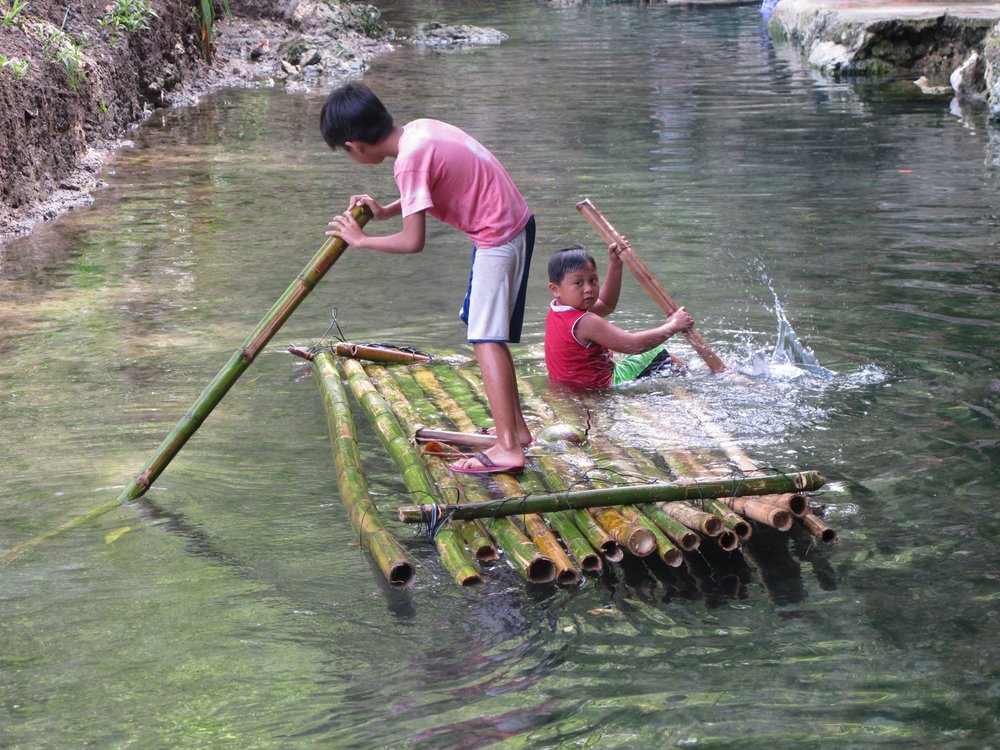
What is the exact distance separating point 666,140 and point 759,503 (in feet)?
28.0

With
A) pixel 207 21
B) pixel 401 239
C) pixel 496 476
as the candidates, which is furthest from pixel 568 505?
pixel 207 21

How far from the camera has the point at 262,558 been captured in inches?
154

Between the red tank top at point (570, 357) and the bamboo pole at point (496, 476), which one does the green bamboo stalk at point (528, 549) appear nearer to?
the bamboo pole at point (496, 476)

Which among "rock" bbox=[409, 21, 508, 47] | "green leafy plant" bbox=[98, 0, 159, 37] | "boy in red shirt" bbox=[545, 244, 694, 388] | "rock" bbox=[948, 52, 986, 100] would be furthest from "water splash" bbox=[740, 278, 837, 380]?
"rock" bbox=[409, 21, 508, 47]

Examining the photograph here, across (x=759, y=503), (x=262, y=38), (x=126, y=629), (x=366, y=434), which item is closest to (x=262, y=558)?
(x=126, y=629)

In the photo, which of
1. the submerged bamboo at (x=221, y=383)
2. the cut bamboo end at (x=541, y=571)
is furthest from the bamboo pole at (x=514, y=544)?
the submerged bamboo at (x=221, y=383)

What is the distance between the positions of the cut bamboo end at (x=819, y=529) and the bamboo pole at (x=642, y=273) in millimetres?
1682

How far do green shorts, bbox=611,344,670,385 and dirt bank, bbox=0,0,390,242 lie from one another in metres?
4.89

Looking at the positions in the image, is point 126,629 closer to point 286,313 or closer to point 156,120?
A: point 286,313

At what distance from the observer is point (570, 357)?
5309 mm

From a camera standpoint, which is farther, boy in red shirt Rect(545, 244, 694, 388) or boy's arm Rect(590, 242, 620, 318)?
boy's arm Rect(590, 242, 620, 318)

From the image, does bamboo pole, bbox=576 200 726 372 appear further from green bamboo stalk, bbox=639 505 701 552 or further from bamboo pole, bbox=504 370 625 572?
green bamboo stalk, bbox=639 505 701 552

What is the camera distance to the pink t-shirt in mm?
3961

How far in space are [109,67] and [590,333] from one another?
8522mm
